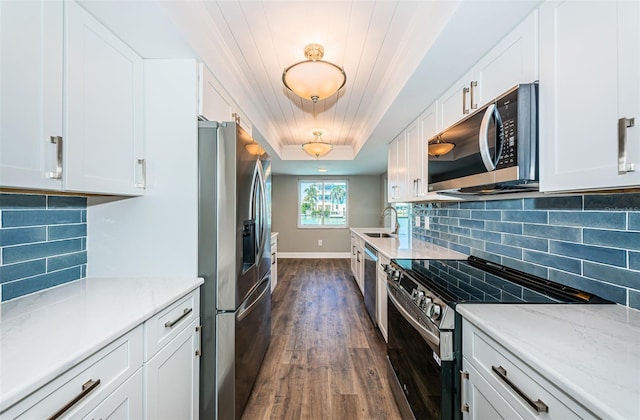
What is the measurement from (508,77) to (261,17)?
142cm

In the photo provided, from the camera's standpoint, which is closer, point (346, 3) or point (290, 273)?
point (346, 3)

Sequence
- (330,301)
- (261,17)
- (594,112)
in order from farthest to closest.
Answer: (330,301)
(261,17)
(594,112)

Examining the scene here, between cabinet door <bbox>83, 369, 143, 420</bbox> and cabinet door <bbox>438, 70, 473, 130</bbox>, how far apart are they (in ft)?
7.05

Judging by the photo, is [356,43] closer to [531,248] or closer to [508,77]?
[508,77]

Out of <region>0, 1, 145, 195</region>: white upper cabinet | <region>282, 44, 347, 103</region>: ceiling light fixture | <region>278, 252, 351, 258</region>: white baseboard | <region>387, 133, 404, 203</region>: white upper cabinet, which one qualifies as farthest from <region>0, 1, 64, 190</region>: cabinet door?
<region>278, 252, 351, 258</region>: white baseboard

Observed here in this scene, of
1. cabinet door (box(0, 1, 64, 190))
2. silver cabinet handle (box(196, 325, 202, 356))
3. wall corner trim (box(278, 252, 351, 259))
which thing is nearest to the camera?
cabinet door (box(0, 1, 64, 190))

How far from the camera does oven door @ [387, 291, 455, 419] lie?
3.64 ft

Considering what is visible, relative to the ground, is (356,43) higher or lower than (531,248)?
higher

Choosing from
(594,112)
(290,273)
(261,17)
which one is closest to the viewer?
(594,112)

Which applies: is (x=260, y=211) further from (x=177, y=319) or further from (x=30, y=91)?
(x=30, y=91)

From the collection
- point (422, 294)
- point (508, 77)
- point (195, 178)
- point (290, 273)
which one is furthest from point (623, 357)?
point (290, 273)

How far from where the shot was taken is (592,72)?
90 centimetres

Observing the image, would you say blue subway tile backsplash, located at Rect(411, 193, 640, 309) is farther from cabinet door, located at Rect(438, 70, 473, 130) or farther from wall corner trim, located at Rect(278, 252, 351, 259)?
wall corner trim, located at Rect(278, 252, 351, 259)

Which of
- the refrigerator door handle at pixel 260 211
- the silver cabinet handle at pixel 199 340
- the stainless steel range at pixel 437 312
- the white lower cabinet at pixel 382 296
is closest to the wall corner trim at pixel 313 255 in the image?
the white lower cabinet at pixel 382 296
